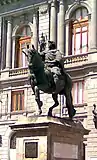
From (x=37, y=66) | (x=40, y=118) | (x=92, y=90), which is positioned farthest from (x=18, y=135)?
(x=92, y=90)

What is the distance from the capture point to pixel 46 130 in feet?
54.2

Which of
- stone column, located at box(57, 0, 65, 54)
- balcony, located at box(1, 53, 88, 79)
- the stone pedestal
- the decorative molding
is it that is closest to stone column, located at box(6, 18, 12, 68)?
balcony, located at box(1, 53, 88, 79)

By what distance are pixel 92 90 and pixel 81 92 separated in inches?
55.7

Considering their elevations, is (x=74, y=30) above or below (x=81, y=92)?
above

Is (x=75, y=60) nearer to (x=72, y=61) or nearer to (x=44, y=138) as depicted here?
(x=72, y=61)

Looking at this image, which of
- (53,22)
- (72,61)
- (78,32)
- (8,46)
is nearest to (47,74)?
(72,61)

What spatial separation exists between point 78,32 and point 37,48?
12.8 ft

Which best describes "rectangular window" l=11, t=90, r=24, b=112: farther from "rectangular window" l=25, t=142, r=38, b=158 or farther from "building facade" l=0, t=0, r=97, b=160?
"rectangular window" l=25, t=142, r=38, b=158

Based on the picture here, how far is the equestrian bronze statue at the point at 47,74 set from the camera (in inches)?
695

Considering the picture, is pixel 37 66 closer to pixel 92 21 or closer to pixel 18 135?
pixel 18 135

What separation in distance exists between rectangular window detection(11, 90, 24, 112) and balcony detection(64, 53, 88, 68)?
487cm

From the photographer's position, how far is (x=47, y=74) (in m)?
17.9

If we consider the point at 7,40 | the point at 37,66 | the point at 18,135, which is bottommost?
the point at 18,135

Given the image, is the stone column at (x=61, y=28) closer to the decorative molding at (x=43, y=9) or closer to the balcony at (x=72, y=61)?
the balcony at (x=72, y=61)
